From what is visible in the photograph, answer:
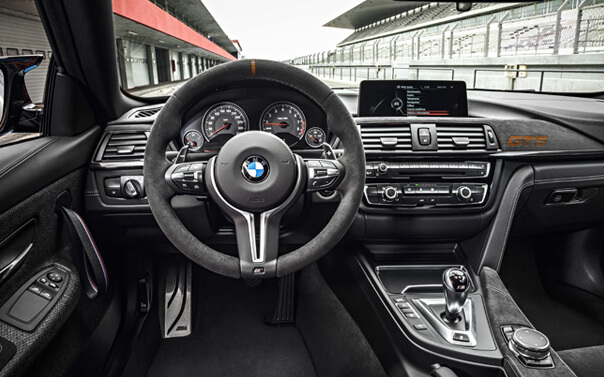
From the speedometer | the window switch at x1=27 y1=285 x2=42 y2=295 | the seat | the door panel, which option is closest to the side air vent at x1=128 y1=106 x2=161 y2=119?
the door panel

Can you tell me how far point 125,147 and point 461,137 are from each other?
157 centimetres

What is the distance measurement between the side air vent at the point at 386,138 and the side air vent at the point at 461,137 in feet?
0.51

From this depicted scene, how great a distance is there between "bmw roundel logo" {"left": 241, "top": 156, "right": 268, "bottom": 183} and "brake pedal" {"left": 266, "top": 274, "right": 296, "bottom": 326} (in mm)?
1431

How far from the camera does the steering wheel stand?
1266 millimetres

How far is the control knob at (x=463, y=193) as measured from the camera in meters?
2.01

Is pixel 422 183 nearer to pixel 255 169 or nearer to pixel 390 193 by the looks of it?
→ pixel 390 193

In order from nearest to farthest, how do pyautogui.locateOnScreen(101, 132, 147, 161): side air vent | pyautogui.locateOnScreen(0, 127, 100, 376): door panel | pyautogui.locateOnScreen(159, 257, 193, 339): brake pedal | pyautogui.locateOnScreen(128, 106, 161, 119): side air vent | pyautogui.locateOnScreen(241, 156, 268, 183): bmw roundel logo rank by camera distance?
pyautogui.locateOnScreen(241, 156, 268, 183): bmw roundel logo
pyautogui.locateOnScreen(0, 127, 100, 376): door panel
pyautogui.locateOnScreen(101, 132, 147, 161): side air vent
pyautogui.locateOnScreen(128, 106, 161, 119): side air vent
pyautogui.locateOnScreen(159, 257, 193, 339): brake pedal

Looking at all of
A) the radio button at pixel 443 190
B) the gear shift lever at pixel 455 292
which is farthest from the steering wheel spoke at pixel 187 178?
the radio button at pixel 443 190

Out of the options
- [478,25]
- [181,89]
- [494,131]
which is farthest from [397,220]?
[478,25]

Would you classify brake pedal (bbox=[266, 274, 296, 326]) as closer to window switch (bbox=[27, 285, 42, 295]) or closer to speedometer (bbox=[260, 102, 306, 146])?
speedometer (bbox=[260, 102, 306, 146])

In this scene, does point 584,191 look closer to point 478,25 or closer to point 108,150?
point 108,150

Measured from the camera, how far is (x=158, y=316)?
243 cm

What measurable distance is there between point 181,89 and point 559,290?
8.10 ft

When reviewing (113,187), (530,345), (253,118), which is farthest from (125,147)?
(530,345)
